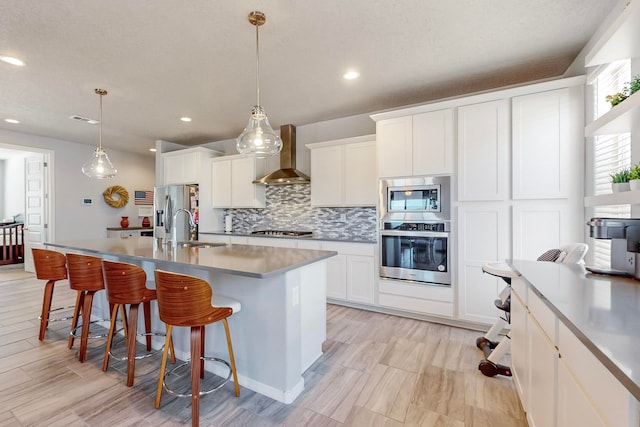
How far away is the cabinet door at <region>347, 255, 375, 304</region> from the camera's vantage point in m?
3.55

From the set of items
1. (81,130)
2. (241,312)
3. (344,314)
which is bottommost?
(344,314)

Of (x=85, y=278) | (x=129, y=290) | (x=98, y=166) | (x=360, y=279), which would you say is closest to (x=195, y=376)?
(x=129, y=290)

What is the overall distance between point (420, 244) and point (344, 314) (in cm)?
122

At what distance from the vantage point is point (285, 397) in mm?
1851

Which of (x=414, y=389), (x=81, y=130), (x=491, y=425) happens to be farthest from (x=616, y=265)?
(x=81, y=130)

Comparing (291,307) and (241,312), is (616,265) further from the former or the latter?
(241,312)

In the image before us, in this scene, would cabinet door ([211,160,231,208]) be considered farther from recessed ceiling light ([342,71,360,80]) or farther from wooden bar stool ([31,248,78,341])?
recessed ceiling light ([342,71,360,80])

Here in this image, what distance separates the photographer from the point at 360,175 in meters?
3.83

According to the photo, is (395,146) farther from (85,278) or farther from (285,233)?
(85,278)

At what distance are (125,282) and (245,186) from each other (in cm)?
304

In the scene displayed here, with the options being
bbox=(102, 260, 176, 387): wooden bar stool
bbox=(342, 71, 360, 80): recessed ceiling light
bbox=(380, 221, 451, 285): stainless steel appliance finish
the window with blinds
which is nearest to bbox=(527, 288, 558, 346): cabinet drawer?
the window with blinds

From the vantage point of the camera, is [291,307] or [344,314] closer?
[291,307]

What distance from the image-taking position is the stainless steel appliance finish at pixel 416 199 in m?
3.11

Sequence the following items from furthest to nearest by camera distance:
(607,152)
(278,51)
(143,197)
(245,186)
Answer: (143,197) → (245,186) → (278,51) → (607,152)
